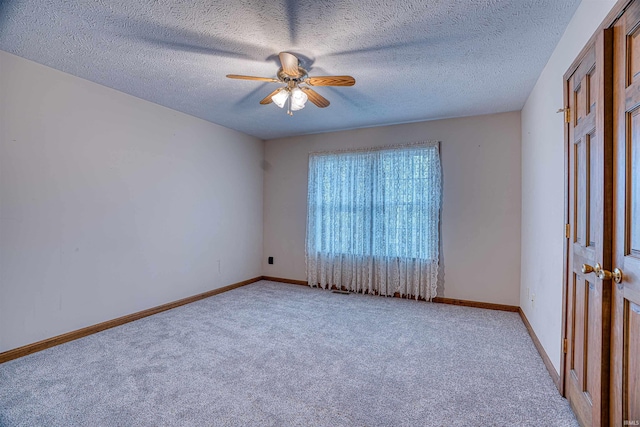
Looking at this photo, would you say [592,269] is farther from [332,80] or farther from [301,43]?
[301,43]

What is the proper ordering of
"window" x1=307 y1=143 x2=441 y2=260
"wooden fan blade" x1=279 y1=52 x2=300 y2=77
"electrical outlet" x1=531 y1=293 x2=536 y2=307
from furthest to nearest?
"window" x1=307 y1=143 x2=441 y2=260 < "electrical outlet" x1=531 y1=293 x2=536 y2=307 < "wooden fan blade" x1=279 y1=52 x2=300 y2=77

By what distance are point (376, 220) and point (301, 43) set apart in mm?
2575

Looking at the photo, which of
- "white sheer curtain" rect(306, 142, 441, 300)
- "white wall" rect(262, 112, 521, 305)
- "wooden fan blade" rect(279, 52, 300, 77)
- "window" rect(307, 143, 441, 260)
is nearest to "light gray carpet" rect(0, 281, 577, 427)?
"white wall" rect(262, 112, 521, 305)

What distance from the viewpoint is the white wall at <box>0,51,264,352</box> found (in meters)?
2.41

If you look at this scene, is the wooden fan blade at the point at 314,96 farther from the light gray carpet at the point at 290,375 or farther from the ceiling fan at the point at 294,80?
the light gray carpet at the point at 290,375

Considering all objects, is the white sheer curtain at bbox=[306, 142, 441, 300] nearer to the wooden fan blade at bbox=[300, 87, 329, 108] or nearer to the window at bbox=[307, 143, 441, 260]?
the window at bbox=[307, 143, 441, 260]

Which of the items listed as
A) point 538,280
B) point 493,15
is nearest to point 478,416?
point 538,280

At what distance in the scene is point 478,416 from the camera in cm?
171

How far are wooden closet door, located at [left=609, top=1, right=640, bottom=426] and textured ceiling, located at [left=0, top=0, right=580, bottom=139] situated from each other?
77 cm

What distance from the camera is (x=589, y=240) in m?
1.56

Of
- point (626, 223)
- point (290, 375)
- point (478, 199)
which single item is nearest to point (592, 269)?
point (626, 223)

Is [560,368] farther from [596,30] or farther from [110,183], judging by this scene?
[110,183]

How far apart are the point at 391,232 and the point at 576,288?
2.43 meters

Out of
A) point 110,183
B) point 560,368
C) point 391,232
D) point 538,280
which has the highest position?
point 110,183
